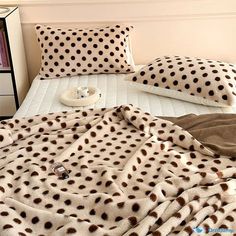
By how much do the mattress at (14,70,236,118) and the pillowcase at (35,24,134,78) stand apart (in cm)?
5

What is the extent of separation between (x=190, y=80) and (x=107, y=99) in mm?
448

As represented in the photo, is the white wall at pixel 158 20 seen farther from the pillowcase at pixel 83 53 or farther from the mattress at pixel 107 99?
the mattress at pixel 107 99

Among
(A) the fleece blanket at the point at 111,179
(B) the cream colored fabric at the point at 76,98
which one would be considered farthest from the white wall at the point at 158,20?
(A) the fleece blanket at the point at 111,179

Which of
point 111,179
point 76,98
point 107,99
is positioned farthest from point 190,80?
point 111,179

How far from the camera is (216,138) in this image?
5.48 ft

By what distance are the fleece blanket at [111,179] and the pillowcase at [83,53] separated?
2.23ft

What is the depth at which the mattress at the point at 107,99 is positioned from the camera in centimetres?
205

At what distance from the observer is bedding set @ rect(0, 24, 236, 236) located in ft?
3.99

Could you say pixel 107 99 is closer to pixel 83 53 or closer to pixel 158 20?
pixel 83 53

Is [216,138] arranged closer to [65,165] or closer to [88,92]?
[65,165]

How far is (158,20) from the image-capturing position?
2.66 meters

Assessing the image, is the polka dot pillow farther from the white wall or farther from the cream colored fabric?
the white wall

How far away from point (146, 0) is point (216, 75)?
2.67ft

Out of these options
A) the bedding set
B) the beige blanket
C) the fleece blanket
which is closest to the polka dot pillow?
the bedding set
